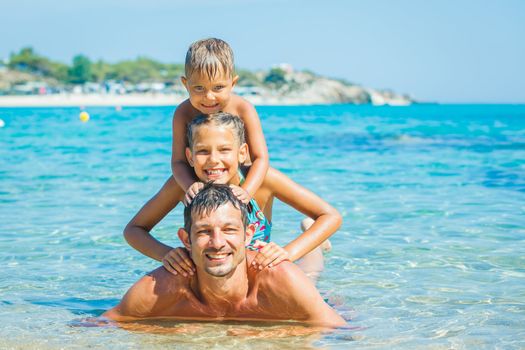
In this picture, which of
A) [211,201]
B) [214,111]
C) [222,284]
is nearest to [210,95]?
[214,111]

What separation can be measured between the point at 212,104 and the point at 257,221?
85 centimetres

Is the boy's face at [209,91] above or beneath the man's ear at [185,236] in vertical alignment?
above

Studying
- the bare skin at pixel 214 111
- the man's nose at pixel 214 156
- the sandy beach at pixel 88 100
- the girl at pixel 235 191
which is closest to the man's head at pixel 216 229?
the girl at pixel 235 191

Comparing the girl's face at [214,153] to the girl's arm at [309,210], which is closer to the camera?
the girl's face at [214,153]

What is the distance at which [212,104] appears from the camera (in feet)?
15.8

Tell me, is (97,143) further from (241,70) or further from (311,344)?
(241,70)

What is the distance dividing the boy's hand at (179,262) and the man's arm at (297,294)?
459mm

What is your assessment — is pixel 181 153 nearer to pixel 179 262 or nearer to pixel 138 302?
pixel 179 262

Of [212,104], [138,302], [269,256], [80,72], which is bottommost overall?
[138,302]

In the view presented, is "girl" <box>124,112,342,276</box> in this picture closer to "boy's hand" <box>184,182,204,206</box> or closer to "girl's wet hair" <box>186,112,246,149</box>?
"girl's wet hair" <box>186,112,246,149</box>

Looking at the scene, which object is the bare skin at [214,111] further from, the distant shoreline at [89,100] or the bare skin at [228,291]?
the distant shoreline at [89,100]

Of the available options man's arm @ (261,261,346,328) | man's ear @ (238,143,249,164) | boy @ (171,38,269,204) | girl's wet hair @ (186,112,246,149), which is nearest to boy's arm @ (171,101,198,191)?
boy @ (171,38,269,204)

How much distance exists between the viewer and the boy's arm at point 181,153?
461 centimetres

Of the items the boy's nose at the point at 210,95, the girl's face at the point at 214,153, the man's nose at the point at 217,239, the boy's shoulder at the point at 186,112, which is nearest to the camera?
the man's nose at the point at 217,239
